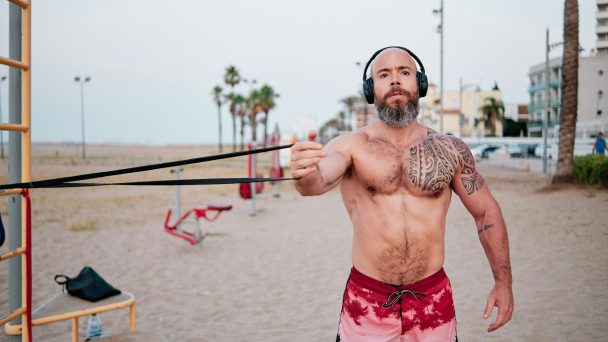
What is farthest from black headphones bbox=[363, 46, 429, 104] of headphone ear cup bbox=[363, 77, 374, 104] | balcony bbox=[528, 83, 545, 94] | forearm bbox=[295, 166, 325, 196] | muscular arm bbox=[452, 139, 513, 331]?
balcony bbox=[528, 83, 545, 94]

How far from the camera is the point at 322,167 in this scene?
2402mm

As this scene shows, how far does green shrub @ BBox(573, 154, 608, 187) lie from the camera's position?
48.0 feet

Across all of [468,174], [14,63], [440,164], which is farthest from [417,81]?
[14,63]

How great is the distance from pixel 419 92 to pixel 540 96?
228 feet

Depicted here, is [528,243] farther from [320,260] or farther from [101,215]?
[101,215]

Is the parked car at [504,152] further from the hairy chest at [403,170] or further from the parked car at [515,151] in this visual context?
the hairy chest at [403,170]

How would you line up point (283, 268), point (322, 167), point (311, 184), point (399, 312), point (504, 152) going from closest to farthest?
point (311, 184)
point (322, 167)
point (399, 312)
point (283, 268)
point (504, 152)

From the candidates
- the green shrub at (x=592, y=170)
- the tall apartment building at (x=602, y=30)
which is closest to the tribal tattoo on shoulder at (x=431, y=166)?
the green shrub at (x=592, y=170)

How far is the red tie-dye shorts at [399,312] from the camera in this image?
257 cm

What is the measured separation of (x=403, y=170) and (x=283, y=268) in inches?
233

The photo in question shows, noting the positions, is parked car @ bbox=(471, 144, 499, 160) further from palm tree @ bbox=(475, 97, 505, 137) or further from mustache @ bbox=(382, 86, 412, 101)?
mustache @ bbox=(382, 86, 412, 101)

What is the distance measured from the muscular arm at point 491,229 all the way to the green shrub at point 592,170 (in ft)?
45.8

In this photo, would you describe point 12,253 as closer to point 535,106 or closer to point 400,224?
point 400,224

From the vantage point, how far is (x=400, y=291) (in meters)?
2.60
